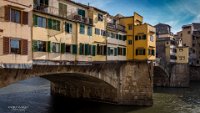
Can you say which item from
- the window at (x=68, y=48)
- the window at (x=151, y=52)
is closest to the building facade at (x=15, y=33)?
the window at (x=68, y=48)

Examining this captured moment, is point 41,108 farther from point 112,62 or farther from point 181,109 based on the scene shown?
point 181,109

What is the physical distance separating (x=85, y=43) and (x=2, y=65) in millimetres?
13652

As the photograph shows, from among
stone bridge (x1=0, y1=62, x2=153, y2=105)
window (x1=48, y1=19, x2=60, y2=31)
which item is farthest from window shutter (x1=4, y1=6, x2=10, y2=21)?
stone bridge (x1=0, y1=62, x2=153, y2=105)

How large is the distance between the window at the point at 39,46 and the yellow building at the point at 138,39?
2196 centimetres

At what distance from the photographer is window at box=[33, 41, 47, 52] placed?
23.5 metres

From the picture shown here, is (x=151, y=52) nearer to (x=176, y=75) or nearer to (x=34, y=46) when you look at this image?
(x=34, y=46)

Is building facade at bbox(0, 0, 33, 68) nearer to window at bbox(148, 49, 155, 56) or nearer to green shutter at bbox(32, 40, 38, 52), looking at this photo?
green shutter at bbox(32, 40, 38, 52)

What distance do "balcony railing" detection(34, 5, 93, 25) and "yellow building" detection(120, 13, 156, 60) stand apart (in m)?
12.6

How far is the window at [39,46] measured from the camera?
23.5m

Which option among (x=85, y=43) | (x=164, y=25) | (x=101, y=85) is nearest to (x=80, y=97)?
(x=101, y=85)

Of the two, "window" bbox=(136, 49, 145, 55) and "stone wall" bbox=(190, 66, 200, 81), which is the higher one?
"window" bbox=(136, 49, 145, 55)

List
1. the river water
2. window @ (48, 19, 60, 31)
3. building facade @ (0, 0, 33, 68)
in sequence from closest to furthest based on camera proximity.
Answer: building facade @ (0, 0, 33, 68) → window @ (48, 19, 60, 31) → the river water

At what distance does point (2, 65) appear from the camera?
64.2 ft

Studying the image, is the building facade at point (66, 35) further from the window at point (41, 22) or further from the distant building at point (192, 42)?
the distant building at point (192, 42)
